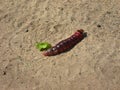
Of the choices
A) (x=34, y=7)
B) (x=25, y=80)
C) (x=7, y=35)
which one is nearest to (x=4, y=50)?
(x=7, y=35)

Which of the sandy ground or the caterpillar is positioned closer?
the sandy ground

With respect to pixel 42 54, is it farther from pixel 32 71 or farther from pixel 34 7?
pixel 34 7

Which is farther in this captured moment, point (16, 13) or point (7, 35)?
point (16, 13)

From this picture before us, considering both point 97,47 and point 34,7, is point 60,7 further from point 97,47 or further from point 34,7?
point 97,47

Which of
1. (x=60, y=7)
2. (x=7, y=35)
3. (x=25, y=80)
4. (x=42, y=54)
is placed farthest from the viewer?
(x=60, y=7)

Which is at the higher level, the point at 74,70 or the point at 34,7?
the point at 34,7

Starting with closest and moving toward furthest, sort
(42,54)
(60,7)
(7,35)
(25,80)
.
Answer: (25,80) → (42,54) → (7,35) → (60,7)
